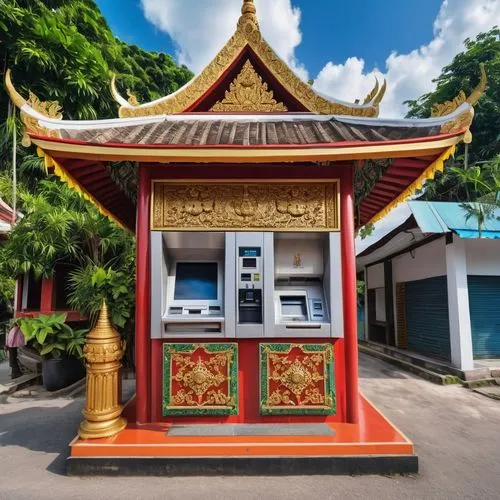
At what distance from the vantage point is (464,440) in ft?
14.3

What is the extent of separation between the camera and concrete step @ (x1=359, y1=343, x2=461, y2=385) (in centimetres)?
734

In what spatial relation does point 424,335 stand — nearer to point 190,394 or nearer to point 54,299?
point 190,394

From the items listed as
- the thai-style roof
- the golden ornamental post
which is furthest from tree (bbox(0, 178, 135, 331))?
the golden ornamental post

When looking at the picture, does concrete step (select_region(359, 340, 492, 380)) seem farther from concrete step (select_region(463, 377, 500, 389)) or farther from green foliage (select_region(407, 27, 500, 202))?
green foliage (select_region(407, 27, 500, 202))

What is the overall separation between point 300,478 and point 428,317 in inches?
292

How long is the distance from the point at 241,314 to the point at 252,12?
4389 mm

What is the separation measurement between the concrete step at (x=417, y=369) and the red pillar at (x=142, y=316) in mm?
6440

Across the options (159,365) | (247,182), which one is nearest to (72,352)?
(159,365)

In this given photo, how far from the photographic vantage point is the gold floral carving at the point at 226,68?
488cm

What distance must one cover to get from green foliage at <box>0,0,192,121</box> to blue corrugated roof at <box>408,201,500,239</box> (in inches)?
588

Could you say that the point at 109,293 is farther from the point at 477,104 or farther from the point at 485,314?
the point at 477,104

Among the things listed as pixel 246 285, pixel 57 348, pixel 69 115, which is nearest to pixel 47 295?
pixel 57 348

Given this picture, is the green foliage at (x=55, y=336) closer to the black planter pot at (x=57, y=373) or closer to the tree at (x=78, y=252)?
the black planter pot at (x=57, y=373)

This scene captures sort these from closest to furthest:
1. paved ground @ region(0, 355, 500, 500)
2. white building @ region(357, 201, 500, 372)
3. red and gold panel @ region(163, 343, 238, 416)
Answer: paved ground @ region(0, 355, 500, 500)
red and gold panel @ region(163, 343, 238, 416)
white building @ region(357, 201, 500, 372)
